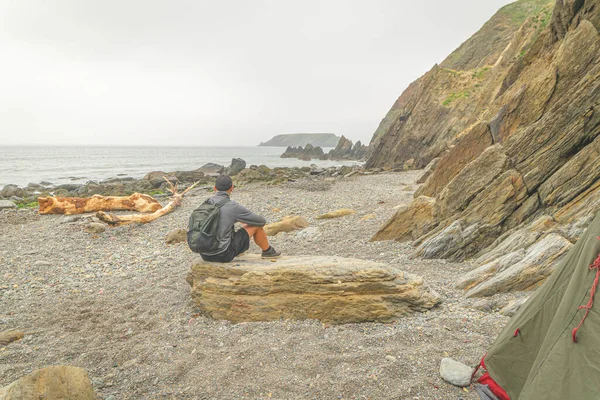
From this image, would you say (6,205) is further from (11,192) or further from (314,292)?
(314,292)

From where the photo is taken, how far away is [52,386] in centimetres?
385

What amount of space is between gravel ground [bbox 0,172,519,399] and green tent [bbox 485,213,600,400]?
2.18ft

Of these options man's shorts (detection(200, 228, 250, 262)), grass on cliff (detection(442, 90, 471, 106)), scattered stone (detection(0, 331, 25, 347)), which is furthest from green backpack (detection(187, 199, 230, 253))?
grass on cliff (detection(442, 90, 471, 106))

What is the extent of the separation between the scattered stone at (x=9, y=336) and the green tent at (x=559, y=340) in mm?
8130

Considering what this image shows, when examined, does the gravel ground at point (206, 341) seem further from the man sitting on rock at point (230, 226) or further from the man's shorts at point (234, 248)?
the man sitting on rock at point (230, 226)

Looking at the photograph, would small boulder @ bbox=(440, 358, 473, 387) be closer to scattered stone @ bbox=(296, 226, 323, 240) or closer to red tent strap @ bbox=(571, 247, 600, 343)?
red tent strap @ bbox=(571, 247, 600, 343)

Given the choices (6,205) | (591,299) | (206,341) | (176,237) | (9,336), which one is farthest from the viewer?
(6,205)

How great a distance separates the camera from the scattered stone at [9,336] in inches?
247

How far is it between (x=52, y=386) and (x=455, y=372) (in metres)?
4.85

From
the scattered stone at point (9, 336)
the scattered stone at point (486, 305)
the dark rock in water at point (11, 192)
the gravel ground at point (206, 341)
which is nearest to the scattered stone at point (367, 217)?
the gravel ground at point (206, 341)

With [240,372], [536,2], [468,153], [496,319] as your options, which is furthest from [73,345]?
[536,2]

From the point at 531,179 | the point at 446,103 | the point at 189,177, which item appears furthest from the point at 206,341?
the point at 446,103

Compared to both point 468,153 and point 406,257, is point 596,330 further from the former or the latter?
point 468,153

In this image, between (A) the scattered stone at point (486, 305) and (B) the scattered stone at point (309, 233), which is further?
(B) the scattered stone at point (309, 233)
